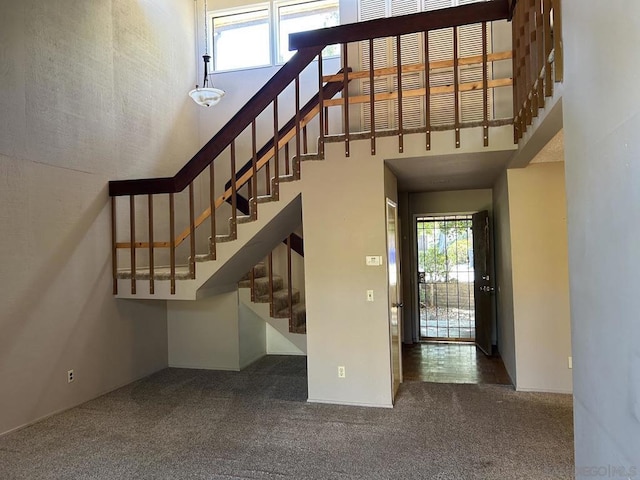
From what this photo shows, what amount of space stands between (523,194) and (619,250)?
2939 mm

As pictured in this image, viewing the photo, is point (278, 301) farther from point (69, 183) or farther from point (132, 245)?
point (69, 183)

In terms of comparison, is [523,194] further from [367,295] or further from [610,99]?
[610,99]

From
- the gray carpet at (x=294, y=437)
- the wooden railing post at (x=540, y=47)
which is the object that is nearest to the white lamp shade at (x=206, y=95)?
the wooden railing post at (x=540, y=47)

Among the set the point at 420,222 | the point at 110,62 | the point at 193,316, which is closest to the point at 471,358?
the point at 420,222

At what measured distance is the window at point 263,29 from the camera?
5902mm

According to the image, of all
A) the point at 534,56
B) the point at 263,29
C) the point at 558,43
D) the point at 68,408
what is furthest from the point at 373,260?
the point at 263,29

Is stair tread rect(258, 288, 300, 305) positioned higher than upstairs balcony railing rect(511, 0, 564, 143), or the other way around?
upstairs balcony railing rect(511, 0, 564, 143)

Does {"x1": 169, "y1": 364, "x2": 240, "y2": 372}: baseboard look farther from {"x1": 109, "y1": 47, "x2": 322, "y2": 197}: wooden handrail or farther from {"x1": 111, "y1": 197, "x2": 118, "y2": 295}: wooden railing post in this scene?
{"x1": 109, "y1": 47, "x2": 322, "y2": 197}: wooden handrail

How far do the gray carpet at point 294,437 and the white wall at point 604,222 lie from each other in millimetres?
1169

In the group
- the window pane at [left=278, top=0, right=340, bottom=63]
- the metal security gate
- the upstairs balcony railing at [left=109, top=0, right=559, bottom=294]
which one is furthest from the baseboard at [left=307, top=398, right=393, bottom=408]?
the window pane at [left=278, top=0, right=340, bottom=63]

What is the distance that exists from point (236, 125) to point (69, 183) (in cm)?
165

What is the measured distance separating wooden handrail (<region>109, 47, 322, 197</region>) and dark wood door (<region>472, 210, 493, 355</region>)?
131 inches

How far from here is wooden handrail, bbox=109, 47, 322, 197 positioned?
3.81 meters

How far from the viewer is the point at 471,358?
5.45m
